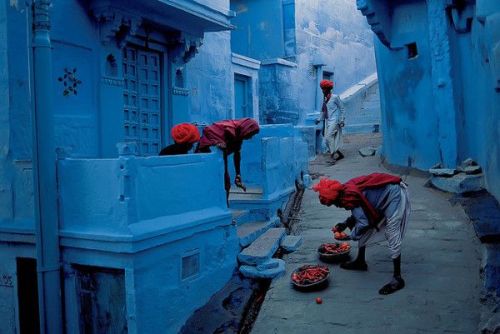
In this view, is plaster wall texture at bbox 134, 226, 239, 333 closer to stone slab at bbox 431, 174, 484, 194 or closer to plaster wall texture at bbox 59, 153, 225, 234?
plaster wall texture at bbox 59, 153, 225, 234

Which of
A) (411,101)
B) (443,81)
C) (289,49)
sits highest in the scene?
(289,49)

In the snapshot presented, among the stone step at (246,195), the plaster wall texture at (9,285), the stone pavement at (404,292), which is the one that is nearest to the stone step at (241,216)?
the stone step at (246,195)

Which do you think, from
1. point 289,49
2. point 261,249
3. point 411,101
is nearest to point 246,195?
point 261,249

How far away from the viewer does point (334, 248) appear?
6023 millimetres

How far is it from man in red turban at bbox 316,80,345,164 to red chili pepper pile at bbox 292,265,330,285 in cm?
630

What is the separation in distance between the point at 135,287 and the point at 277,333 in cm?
138

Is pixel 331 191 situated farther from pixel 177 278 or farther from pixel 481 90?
pixel 481 90

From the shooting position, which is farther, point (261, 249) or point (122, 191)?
point (261, 249)

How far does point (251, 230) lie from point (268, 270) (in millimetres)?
1024

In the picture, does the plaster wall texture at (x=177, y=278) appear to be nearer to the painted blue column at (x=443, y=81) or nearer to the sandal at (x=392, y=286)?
the sandal at (x=392, y=286)

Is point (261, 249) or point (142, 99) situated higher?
point (142, 99)

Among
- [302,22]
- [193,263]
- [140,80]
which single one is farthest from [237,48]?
[193,263]

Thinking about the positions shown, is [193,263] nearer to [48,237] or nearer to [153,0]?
[48,237]

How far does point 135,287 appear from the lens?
473 cm
